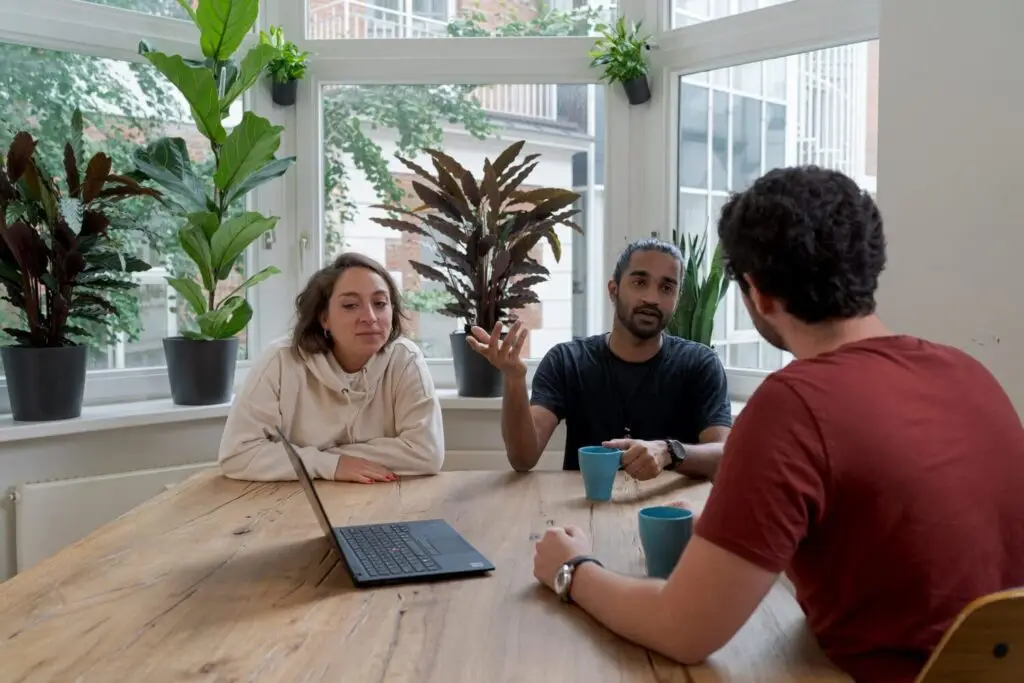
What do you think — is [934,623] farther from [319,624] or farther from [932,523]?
[319,624]

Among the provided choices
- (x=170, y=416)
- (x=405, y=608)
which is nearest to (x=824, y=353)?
(x=405, y=608)

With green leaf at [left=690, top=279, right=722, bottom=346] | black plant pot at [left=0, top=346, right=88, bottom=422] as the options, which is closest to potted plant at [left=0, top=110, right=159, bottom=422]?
black plant pot at [left=0, top=346, right=88, bottom=422]

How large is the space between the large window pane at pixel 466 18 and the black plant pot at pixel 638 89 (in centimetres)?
29

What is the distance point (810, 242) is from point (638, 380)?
1.49 m

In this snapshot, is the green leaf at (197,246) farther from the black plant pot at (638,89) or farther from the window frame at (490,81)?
the black plant pot at (638,89)

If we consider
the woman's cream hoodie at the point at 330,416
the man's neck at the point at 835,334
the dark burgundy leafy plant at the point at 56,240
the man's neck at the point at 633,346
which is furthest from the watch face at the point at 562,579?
the dark burgundy leafy plant at the point at 56,240

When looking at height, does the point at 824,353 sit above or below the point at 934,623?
above

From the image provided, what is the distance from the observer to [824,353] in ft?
3.50

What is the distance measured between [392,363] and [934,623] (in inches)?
63.6

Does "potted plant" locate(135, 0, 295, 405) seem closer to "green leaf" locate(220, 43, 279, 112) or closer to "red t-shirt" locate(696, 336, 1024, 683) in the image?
"green leaf" locate(220, 43, 279, 112)

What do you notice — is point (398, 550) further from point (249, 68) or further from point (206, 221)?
point (249, 68)

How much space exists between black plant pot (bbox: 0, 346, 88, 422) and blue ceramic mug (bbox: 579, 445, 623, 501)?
65.2 inches

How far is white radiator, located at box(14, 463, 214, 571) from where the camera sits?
8.24 feet

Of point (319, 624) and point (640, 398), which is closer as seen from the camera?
point (319, 624)
